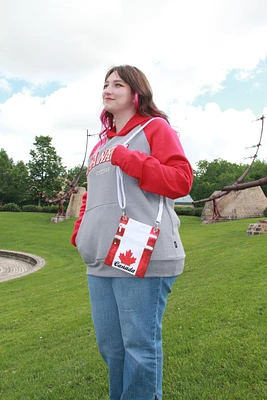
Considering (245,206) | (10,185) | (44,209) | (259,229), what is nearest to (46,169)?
(44,209)

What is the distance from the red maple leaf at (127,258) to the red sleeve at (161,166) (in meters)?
0.31

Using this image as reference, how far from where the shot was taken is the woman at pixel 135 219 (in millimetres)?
1686

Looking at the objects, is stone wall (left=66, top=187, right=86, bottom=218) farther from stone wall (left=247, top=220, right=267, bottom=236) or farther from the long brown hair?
the long brown hair

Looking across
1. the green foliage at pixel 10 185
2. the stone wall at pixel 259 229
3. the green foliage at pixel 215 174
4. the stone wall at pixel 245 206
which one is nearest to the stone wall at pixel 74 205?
the stone wall at pixel 245 206

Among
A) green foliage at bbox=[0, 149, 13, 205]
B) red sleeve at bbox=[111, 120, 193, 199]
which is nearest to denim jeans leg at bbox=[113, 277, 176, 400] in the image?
red sleeve at bbox=[111, 120, 193, 199]

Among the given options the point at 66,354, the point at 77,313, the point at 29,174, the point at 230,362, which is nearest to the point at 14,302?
the point at 77,313

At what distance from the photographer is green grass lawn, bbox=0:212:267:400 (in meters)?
2.76

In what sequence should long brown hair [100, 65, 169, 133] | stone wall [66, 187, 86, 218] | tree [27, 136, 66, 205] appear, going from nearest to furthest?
long brown hair [100, 65, 169, 133] → stone wall [66, 187, 86, 218] → tree [27, 136, 66, 205]

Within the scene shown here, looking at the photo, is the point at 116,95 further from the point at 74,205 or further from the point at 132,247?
the point at 74,205

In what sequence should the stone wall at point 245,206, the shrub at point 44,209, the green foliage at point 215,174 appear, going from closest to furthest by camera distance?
the stone wall at point 245,206 → the shrub at point 44,209 → the green foliage at point 215,174

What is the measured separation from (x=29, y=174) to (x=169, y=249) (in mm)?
45539

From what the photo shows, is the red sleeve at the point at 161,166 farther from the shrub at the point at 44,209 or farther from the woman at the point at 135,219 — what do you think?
the shrub at the point at 44,209

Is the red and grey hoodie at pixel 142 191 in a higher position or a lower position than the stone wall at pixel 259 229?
higher

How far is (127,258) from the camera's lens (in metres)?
1.67
